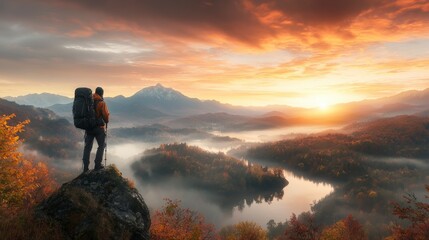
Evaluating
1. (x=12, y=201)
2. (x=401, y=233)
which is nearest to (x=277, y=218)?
(x=401, y=233)

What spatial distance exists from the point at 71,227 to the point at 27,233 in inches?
78.0

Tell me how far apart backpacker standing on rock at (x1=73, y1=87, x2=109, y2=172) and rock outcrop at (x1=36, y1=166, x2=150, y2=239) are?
1.53m

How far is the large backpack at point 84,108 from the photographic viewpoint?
1795 cm

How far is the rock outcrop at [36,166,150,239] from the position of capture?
14938 millimetres

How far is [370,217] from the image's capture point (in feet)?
536

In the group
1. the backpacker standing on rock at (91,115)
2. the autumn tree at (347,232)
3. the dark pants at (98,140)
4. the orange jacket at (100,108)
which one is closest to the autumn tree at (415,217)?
the dark pants at (98,140)

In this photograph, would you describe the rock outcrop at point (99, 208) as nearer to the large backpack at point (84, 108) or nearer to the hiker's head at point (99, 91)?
the large backpack at point (84, 108)

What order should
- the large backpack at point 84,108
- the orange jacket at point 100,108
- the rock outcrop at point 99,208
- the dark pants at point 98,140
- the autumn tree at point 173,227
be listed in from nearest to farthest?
the rock outcrop at point 99,208 < the large backpack at point 84,108 < the orange jacket at point 100,108 < the dark pants at point 98,140 < the autumn tree at point 173,227

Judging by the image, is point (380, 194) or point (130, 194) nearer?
point (130, 194)

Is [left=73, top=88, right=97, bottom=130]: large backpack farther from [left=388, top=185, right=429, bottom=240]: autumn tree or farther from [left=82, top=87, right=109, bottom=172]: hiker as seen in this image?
[left=388, top=185, right=429, bottom=240]: autumn tree

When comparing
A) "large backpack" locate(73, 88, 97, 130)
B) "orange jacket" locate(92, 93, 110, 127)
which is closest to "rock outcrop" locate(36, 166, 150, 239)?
"large backpack" locate(73, 88, 97, 130)

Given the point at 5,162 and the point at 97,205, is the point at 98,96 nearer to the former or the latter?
the point at 97,205

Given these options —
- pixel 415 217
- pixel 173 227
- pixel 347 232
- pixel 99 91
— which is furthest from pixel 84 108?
pixel 347 232

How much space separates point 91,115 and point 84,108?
1.81ft
